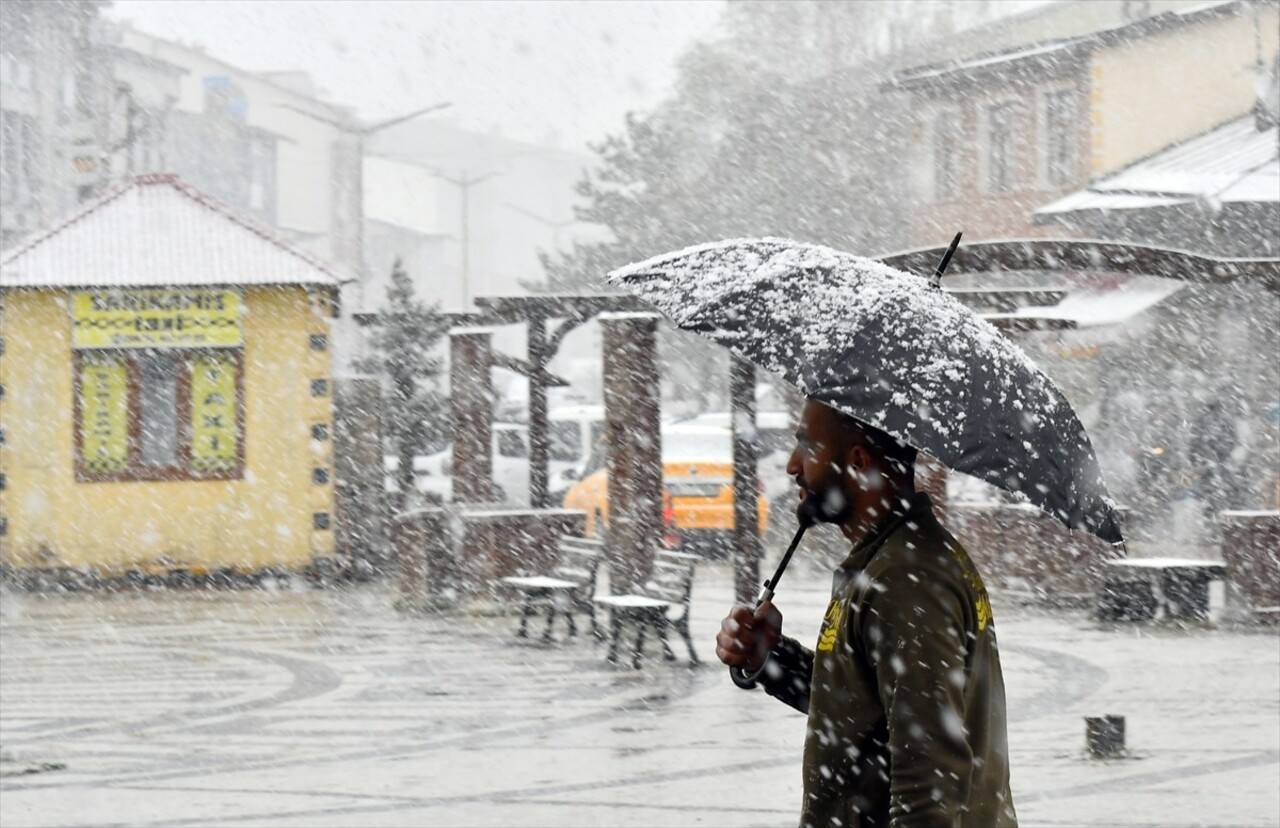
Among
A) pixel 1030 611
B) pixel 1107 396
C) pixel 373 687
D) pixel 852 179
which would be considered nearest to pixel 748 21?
pixel 852 179

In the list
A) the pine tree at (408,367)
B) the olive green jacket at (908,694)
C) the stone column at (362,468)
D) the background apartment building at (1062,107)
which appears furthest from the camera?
the background apartment building at (1062,107)

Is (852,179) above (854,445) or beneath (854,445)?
above

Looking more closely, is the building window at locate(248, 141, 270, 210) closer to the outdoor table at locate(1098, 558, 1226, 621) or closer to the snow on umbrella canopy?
the outdoor table at locate(1098, 558, 1226, 621)

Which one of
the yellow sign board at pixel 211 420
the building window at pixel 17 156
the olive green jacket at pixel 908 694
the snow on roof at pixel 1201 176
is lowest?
the olive green jacket at pixel 908 694

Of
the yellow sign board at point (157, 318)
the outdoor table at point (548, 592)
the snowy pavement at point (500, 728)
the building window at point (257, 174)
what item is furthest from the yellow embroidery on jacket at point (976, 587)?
the building window at point (257, 174)

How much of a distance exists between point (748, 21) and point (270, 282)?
147 ft

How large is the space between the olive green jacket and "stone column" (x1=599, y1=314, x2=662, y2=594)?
13.7 m

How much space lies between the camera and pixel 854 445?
12.1 ft

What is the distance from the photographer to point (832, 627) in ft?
11.7

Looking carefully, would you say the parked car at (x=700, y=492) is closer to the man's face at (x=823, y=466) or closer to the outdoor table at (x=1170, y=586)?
the outdoor table at (x=1170, y=586)

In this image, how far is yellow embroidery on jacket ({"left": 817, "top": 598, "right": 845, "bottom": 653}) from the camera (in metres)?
3.54

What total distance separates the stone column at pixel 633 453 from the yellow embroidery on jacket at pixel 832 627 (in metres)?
13.7

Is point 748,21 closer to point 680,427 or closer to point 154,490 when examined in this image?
point 680,427

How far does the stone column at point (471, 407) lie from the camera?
68.5 feet
